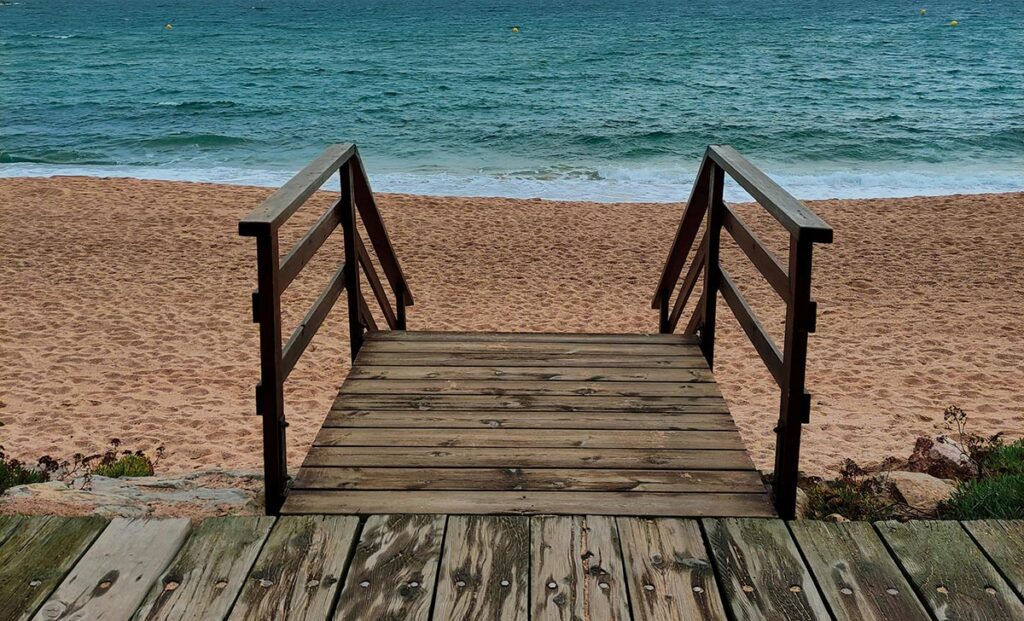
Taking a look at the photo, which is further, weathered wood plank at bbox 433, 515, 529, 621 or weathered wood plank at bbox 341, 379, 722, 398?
weathered wood plank at bbox 341, 379, 722, 398

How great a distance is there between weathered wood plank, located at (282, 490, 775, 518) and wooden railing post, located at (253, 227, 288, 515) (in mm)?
72

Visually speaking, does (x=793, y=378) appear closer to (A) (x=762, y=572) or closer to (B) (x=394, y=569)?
(A) (x=762, y=572)

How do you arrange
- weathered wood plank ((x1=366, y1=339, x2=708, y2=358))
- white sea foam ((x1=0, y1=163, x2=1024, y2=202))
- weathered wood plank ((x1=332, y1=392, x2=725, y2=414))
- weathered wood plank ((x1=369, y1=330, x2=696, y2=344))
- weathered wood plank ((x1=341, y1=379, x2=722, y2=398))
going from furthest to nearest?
white sea foam ((x1=0, y1=163, x2=1024, y2=202)) → weathered wood plank ((x1=369, y1=330, x2=696, y2=344)) → weathered wood plank ((x1=366, y1=339, x2=708, y2=358)) → weathered wood plank ((x1=341, y1=379, x2=722, y2=398)) → weathered wood plank ((x1=332, y1=392, x2=725, y2=414))

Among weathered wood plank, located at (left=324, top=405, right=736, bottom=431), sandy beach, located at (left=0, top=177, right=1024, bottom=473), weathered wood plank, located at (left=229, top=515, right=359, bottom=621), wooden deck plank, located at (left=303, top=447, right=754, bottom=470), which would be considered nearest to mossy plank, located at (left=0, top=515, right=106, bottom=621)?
weathered wood plank, located at (left=229, top=515, right=359, bottom=621)

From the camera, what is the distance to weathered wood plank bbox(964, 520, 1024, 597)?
2.42 m

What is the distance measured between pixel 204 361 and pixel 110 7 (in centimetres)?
8175

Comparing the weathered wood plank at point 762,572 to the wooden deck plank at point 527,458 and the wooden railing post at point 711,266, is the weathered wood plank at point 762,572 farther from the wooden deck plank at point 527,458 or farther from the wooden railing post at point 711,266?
the wooden railing post at point 711,266

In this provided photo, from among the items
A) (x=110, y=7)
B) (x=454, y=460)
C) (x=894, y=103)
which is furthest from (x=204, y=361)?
(x=110, y=7)

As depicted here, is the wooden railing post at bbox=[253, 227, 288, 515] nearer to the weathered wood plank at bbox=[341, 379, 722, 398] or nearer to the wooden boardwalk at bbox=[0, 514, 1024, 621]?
the wooden boardwalk at bbox=[0, 514, 1024, 621]

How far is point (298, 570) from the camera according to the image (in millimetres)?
2459

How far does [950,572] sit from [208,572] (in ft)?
5.98

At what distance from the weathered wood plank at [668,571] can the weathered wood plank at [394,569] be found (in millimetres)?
497

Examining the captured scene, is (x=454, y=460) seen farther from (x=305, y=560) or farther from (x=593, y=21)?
(x=593, y=21)

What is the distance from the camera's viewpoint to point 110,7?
79.4m
